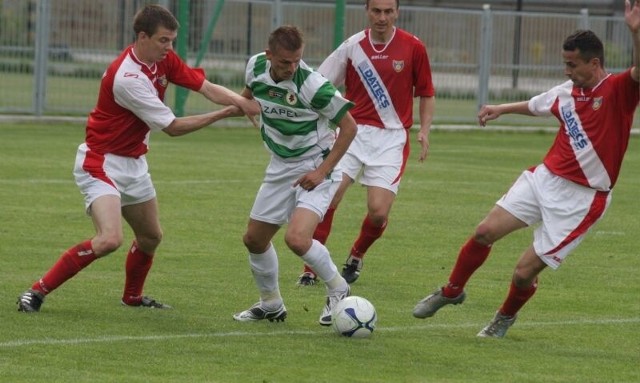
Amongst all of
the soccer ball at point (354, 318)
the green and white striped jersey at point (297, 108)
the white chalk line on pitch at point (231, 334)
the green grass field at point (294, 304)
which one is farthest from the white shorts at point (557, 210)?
the green and white striped jersey at point (297, 108)

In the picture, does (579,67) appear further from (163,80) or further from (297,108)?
(163,80)

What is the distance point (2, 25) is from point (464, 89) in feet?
32.0

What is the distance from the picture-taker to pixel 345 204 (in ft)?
53.3

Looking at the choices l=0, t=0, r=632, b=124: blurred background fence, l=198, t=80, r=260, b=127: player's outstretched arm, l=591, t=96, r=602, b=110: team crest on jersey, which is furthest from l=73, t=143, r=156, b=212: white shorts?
l=0, t=0, r=632, b=124: blurred background fence

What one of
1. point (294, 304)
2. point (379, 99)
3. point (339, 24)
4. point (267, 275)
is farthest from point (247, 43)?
point (267, 275)

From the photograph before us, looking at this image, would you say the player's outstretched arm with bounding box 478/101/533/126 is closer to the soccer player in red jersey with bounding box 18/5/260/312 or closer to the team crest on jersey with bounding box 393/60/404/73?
the soccer player in red jersey with bounding box 18/5/260/312

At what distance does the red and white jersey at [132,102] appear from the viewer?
9.23 metres

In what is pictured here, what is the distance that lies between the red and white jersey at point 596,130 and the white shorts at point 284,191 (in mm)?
1411

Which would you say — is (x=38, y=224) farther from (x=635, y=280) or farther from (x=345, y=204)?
(x=635, y=280)

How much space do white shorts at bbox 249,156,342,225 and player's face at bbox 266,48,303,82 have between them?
1.88ft

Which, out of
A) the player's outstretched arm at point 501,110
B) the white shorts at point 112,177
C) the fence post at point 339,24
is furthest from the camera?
the fence post at point 339,24

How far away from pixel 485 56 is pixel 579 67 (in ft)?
71.8

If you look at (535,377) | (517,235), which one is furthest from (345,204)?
(535,377)

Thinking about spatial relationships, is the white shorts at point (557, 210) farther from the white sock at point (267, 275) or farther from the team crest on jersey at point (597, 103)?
the white sock at point (267, 275)
